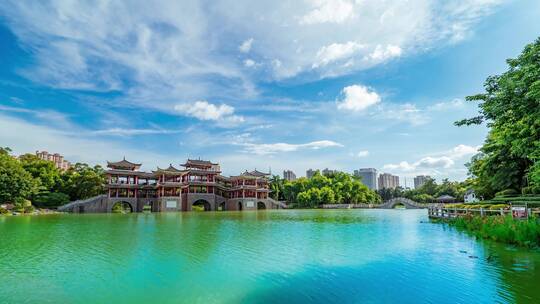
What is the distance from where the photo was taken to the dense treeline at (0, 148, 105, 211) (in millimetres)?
31594

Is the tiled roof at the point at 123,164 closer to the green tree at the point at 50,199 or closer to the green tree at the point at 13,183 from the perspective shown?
the green tree at the point at 50,199

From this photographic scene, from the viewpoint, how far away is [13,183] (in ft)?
103

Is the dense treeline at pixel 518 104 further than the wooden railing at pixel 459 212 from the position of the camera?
No

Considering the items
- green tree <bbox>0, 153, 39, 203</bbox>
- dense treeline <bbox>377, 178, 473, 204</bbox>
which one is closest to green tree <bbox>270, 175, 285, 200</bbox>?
dense treeline <bbox>377, 178, 473, 204</bbox>

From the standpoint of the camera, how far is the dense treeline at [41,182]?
31.6 meters

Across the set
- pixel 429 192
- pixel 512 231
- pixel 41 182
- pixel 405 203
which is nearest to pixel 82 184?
pixel 41 182

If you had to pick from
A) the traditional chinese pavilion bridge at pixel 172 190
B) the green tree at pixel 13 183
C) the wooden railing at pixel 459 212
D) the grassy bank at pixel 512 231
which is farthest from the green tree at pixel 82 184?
the grassy bank at pixel 512 231

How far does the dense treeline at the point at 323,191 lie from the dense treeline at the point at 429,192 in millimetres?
10457

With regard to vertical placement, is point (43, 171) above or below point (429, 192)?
above

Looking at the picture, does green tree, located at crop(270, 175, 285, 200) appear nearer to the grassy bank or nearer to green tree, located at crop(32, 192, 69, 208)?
green tree, located at crop(32, 192, 69, 208)

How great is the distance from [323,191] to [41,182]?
135 ft

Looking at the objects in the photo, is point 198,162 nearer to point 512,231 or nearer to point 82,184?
point 82,184

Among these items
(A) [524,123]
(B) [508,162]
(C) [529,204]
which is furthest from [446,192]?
(A) [524,123]

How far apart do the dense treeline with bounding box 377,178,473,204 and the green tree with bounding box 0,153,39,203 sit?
200 feet
